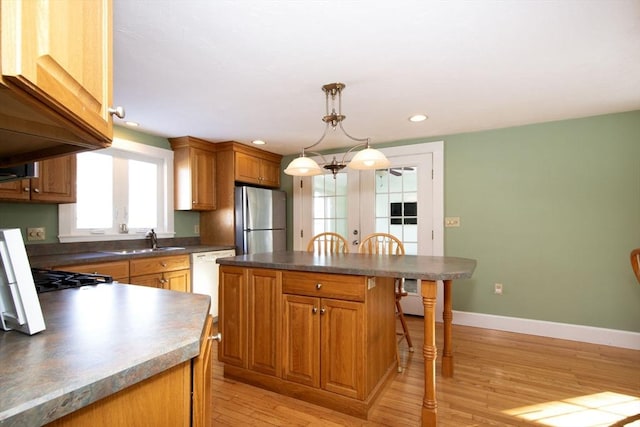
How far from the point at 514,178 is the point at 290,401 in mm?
3058

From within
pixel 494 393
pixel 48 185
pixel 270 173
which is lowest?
pixel 494 393

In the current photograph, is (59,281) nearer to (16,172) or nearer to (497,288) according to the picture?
(16,172)

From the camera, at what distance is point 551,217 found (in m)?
3.16

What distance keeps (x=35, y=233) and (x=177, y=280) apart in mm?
1196

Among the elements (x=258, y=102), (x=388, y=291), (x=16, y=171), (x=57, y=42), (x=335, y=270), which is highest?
(x=258, y=102)

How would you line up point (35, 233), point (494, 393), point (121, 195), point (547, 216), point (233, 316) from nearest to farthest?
point (494, 393)
point (233, 316)
point (35, 233)
point (547, 216)
point (121, 195)

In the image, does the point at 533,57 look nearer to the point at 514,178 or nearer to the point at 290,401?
the point at 514,178

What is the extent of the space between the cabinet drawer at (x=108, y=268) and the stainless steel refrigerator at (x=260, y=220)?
134 centimetres

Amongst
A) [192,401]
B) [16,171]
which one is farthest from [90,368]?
[16,171]

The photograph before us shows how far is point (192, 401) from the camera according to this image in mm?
762

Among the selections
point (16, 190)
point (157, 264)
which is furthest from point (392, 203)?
point (16, 190)

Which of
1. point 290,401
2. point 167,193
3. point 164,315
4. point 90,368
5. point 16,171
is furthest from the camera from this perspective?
point 167,193

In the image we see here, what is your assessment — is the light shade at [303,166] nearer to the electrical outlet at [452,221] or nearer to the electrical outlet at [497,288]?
the electrical outlet at [452,221]

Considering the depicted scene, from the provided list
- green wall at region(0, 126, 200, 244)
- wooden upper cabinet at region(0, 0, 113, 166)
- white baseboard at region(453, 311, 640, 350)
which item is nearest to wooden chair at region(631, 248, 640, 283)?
white baseboard at region(453, 311, 640, 350)
